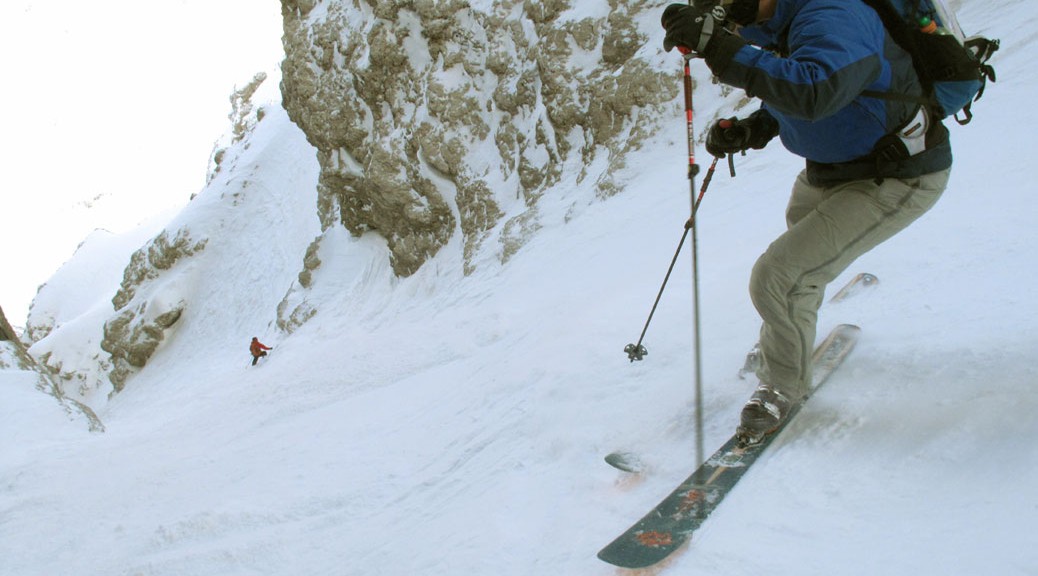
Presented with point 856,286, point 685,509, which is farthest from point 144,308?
point 685,509

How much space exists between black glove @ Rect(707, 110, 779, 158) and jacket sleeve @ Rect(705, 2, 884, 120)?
93 centimetres

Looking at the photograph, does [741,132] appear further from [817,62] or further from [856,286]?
[856,286]

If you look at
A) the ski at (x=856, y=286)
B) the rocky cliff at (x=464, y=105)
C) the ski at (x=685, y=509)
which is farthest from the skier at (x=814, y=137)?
the rocky cliff at (x=464, y=105)

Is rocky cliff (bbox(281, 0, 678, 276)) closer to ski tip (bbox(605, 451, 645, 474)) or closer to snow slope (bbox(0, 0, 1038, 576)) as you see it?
snow slope (bbox(0, 0, 1038, 576))

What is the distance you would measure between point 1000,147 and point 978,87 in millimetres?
4783

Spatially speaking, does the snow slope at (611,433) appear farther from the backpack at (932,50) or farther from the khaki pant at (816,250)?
the backpack at (932,50)

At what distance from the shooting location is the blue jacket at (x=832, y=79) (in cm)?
272

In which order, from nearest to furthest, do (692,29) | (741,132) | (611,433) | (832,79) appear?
(832,79)
(692,29)
(741,132)
(611,433)

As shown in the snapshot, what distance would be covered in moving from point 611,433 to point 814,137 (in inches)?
87.6

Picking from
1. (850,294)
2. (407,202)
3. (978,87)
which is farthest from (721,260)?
(407,202)

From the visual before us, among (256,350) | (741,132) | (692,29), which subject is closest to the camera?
(692,29)

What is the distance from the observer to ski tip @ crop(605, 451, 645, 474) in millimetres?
3861

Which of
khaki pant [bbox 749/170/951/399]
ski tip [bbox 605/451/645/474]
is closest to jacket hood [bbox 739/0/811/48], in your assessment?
khaki pant [bbox 749/170/951/399]

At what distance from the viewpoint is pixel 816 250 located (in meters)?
3.37
